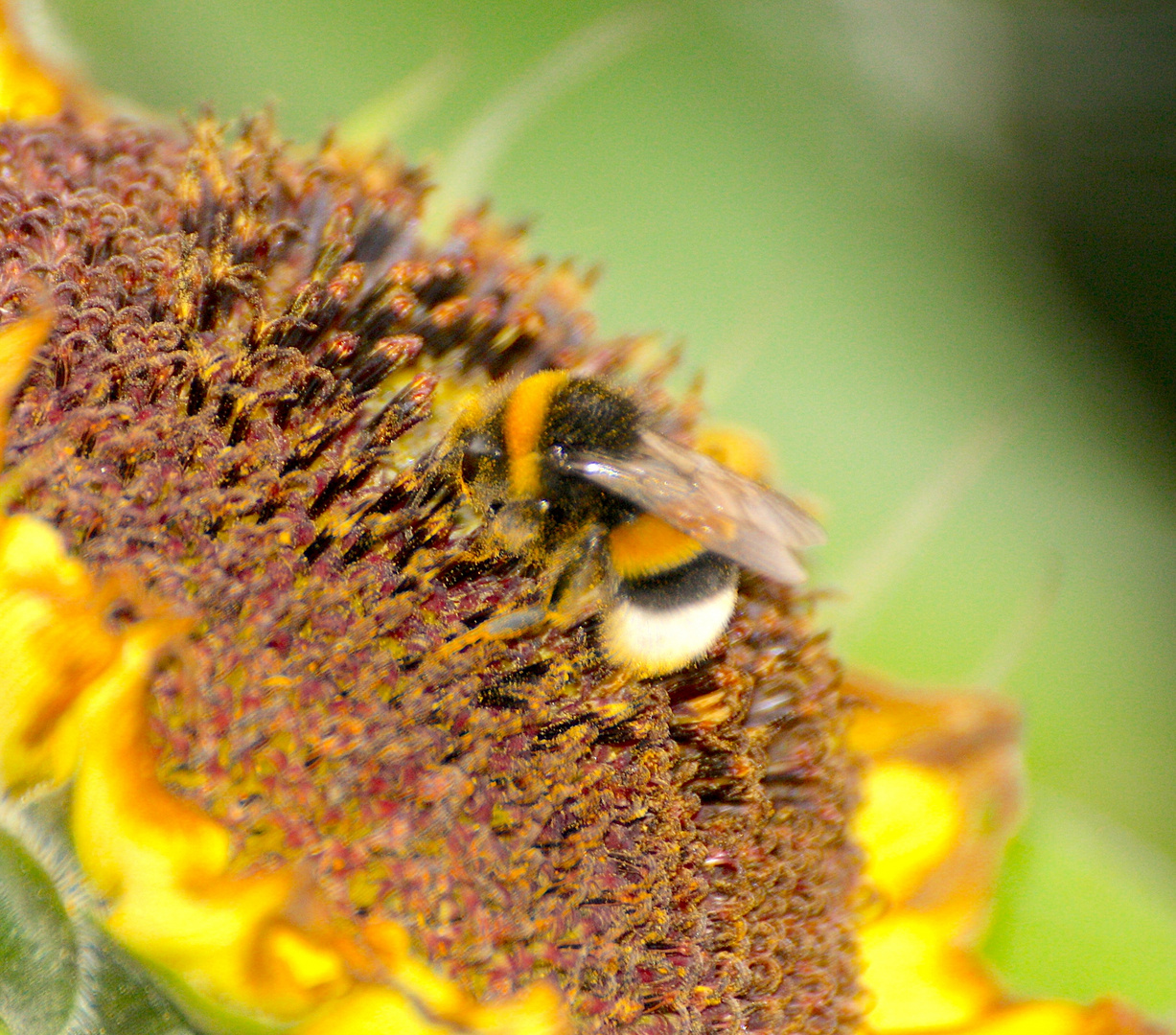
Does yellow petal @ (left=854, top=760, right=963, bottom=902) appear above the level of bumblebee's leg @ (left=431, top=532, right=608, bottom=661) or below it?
above

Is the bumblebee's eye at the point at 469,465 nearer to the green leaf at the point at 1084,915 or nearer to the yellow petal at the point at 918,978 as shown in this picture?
the yellow petal at the point at 918,978

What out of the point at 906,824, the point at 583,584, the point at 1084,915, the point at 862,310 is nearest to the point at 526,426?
the point at 583,584

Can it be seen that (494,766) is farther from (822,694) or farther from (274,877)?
(822,694)

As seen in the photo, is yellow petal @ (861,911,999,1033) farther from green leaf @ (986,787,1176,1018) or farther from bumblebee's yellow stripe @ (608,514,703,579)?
bumblebee's yellow stripe @ (608,514,703,579)

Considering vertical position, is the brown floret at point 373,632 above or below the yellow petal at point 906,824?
below

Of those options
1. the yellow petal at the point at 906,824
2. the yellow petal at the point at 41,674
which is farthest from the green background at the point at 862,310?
the yellow petal at the point at 41,674

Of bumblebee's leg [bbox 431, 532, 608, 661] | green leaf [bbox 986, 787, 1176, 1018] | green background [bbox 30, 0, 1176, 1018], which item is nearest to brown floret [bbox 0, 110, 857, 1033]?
bumblebee's leg [bbox 431, 532, 608, 661]
